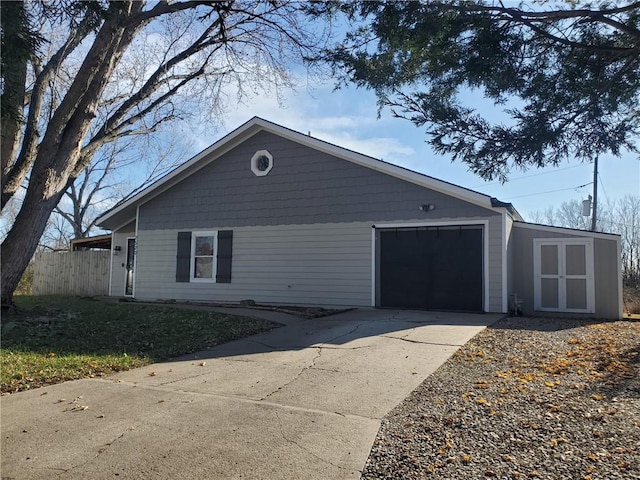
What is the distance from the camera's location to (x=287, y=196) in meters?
14.1

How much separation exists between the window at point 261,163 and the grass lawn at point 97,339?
4.78 meters

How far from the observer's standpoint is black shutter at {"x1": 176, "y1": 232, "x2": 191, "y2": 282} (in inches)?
607

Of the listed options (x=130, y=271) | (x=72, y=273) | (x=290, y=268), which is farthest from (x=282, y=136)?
(x=72, y=273)

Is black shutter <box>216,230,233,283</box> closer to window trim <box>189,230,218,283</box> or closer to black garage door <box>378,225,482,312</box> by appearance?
window trim <box>189,230,218,283</box>

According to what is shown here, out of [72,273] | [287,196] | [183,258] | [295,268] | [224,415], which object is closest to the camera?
[224,415]

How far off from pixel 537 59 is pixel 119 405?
653cm

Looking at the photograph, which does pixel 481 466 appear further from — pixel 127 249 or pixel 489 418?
pixel 127 249

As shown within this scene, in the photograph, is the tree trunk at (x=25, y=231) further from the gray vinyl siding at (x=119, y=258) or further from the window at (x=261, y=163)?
the gray vinyl siding at (x=119, y=258)

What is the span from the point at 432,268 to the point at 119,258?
11.6m

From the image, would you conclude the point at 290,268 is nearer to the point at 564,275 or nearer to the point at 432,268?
the point at 432,268

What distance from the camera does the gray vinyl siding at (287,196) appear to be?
12.6 m

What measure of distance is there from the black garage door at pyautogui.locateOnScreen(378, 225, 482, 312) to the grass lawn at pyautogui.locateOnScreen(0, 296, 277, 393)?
4.09 metres

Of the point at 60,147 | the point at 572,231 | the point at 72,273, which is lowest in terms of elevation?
the point at 72,273

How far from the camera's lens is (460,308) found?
39.6 ft
